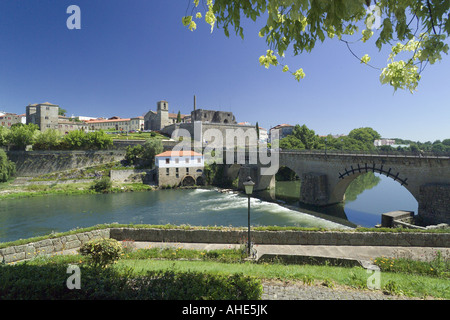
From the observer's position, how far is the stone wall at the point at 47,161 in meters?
43.7

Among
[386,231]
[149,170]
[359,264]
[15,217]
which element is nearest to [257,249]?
[359,264]

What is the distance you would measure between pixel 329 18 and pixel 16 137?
61.0 m

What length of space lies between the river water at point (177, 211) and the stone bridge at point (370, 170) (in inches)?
93.3

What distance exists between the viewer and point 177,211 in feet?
85.2

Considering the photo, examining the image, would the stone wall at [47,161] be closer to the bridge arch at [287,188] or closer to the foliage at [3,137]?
the foliage at [3,137]

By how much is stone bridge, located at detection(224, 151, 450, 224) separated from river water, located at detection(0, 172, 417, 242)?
2.37 metres

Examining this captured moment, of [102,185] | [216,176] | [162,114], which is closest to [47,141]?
[102,185]

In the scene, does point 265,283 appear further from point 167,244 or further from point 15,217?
point 15,217

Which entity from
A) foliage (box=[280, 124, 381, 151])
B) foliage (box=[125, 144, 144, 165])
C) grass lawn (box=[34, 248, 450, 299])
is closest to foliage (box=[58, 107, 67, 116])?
foliage (box=[125, 144, 144, 165])

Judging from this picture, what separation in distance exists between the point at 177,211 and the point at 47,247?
15.9 metres

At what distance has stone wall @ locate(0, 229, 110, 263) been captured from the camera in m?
9.54

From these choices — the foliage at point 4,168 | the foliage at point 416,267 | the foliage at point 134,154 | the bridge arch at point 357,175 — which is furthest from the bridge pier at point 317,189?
the foliage at point 4,168

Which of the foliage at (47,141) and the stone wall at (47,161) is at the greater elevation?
the foliage at (47,141)

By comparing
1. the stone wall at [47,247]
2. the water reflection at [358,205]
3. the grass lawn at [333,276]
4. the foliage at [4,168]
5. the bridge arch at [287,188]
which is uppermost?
the foliage at [4,168]
